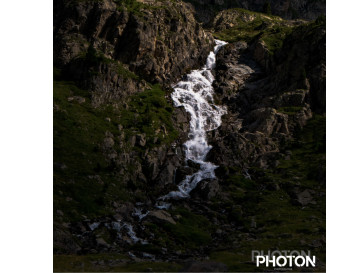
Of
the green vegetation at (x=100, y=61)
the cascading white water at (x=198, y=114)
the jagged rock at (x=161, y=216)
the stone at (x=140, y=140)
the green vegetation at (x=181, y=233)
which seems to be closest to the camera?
the green vegetation at (x=181, y=233)

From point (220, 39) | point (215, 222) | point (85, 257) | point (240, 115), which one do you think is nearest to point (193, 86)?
point (240, 115)

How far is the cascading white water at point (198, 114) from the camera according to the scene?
7634cm

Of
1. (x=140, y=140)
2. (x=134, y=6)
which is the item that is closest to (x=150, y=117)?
(x=140, y=140)

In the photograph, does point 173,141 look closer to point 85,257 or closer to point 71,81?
point 71,81

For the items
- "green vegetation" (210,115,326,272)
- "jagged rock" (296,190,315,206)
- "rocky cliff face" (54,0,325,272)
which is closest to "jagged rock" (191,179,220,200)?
"rocky cliff face" (54,0,325,272)

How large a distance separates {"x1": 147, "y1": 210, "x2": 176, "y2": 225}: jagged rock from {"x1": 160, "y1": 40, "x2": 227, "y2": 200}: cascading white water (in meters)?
8.01

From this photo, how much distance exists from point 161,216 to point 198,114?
50205 mm

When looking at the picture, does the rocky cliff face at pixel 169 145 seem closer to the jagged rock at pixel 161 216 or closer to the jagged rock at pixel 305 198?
the jagged rock at pixel 161 216

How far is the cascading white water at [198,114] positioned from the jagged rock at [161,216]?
8.01 m

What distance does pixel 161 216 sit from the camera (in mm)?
59906

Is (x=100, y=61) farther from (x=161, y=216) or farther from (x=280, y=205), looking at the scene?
(x=280, y=205)

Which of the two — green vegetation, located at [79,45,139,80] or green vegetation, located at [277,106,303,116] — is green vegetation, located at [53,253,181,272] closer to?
green vegetation, located at [79,45,139,80]

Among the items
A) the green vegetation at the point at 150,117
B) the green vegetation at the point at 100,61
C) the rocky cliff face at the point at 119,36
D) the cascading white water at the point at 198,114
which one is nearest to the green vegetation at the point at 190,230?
the cascading white water at the point at 198,114

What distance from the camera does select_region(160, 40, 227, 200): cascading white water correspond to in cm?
7634
